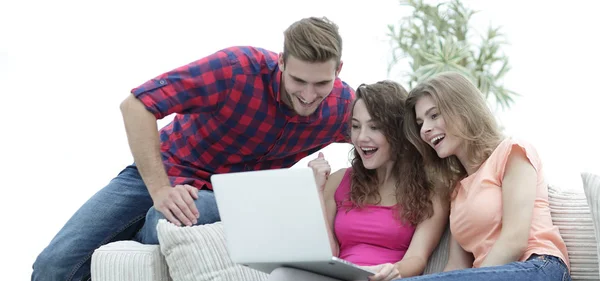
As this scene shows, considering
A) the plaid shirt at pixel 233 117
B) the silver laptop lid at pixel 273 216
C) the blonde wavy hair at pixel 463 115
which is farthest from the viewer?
the plaid shirt at pixel 233 117

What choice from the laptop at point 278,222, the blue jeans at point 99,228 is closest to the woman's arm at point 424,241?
the laptop at point 278,222

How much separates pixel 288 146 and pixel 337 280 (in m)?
0.80

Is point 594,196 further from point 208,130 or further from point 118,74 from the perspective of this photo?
point 118,74

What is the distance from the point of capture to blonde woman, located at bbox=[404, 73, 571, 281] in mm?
1951

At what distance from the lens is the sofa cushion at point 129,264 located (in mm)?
2297

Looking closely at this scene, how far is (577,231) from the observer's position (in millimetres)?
2049

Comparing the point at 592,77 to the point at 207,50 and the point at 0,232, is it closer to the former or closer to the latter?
the point at 207,50

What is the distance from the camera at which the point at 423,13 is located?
4422mm

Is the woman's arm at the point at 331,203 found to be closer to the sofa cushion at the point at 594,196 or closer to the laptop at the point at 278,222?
the laptop at the point at 278,222

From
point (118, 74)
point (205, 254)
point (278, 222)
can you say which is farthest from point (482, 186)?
point (118, 74)

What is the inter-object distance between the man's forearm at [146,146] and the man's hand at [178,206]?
0.06 meters

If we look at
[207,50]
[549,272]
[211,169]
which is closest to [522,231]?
[549,272]

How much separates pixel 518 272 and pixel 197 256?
878 millimetres

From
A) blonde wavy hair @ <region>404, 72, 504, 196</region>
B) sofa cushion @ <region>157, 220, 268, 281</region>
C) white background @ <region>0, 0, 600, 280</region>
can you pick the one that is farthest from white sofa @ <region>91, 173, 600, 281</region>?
white background @ <region>0, 0, 600, 280</region>
